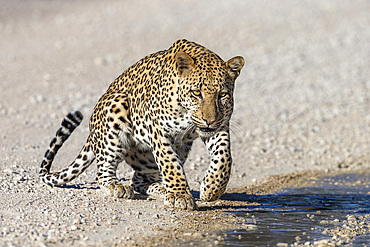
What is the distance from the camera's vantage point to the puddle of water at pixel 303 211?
6789 millimetres

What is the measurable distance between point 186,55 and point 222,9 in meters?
21.4

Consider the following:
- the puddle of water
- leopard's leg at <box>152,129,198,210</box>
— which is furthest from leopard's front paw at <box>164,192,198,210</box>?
the puddle of water

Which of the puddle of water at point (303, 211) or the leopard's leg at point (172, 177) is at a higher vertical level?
the leopard's leg at point (172, 177)

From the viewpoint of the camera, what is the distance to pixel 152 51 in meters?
21.6

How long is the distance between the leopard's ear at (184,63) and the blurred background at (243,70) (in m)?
2.47

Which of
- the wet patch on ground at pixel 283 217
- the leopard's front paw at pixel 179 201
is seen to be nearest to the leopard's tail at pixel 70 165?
the leopard's front paw at pixel 179 201

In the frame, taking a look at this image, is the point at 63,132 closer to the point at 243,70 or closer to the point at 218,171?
the point at 218,171

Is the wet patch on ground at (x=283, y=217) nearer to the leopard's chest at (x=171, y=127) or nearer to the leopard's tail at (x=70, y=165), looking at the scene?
the leopard's chest at (x=171, y=127)

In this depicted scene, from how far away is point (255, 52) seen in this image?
73.4ft

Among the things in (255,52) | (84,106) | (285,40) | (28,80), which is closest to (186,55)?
(84,106)

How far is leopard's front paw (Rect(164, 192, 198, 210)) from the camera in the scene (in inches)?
294

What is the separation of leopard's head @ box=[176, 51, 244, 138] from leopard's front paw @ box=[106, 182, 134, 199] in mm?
1175

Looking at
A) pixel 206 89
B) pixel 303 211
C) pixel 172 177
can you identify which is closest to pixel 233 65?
pixel 206 89

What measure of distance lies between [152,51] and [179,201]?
14509 millimetres
